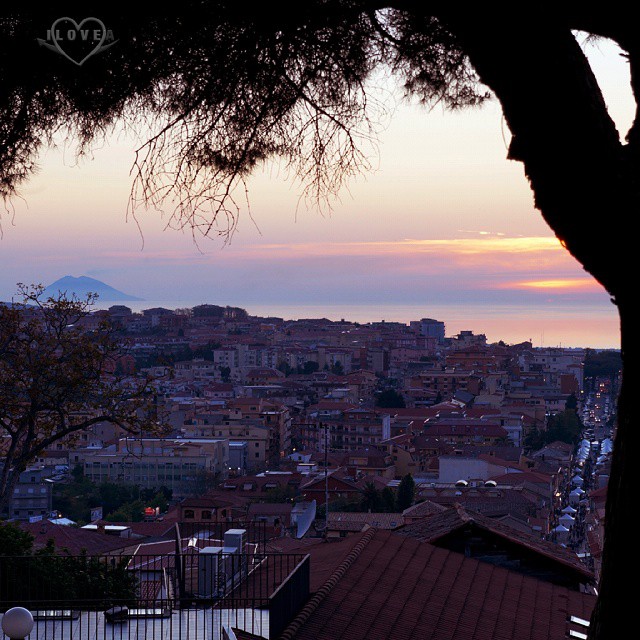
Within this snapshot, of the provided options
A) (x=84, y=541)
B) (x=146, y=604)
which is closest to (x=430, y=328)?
(x=84, y=541)

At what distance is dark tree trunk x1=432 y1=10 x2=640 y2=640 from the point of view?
143cm

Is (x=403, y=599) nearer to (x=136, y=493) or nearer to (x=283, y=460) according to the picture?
(x=136, y=493)

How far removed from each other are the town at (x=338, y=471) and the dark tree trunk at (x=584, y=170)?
10.9 ft

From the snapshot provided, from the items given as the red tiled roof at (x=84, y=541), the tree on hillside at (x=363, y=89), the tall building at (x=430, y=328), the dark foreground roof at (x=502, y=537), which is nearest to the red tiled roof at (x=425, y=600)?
the dark foreground roof at (x=502, y=537)

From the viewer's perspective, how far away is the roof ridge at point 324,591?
4719 mm

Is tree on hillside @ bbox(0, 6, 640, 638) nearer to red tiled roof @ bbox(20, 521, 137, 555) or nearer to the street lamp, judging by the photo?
the street lamp

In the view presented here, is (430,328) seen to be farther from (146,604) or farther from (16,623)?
(16,623)

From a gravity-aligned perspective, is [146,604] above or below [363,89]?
below

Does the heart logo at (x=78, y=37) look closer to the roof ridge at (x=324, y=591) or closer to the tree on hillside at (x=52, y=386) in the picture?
the roof ridge at (x=324, y=591)

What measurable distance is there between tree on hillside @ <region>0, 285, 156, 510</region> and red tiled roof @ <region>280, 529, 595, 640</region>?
1886 mm

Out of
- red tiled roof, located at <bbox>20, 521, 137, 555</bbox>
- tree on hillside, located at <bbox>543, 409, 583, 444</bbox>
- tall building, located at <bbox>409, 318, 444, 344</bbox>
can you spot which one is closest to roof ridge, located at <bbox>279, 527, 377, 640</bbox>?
red tiled roof, located at <bbox>20, 521, 137, 555</bbox>

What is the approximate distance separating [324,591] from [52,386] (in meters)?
2.68

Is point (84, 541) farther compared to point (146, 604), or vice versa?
point (84, 541)

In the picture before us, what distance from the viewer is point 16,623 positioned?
3580 mm
